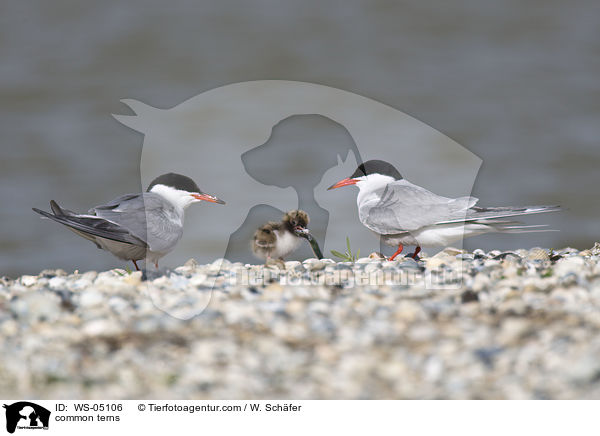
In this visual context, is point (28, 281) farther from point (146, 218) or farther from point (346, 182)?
point (346, 182)

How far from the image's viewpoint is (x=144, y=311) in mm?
2725

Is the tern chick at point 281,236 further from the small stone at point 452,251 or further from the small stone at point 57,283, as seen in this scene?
the small stone at point 57,283

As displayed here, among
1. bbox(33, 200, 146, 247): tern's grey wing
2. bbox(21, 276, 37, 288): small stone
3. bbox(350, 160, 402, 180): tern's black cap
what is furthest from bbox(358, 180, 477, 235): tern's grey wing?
bbox(21, 276, 37, 288): small stone

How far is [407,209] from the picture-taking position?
3.91 metres

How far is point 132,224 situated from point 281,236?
1208 millimetres

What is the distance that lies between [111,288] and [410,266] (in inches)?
56.0

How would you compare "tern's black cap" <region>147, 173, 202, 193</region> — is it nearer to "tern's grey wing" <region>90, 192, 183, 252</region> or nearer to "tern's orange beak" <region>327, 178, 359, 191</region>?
"tern's grey wing" <region>90, 192, 183, 252</region>

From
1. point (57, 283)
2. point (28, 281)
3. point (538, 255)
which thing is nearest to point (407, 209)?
point (538, 255)
